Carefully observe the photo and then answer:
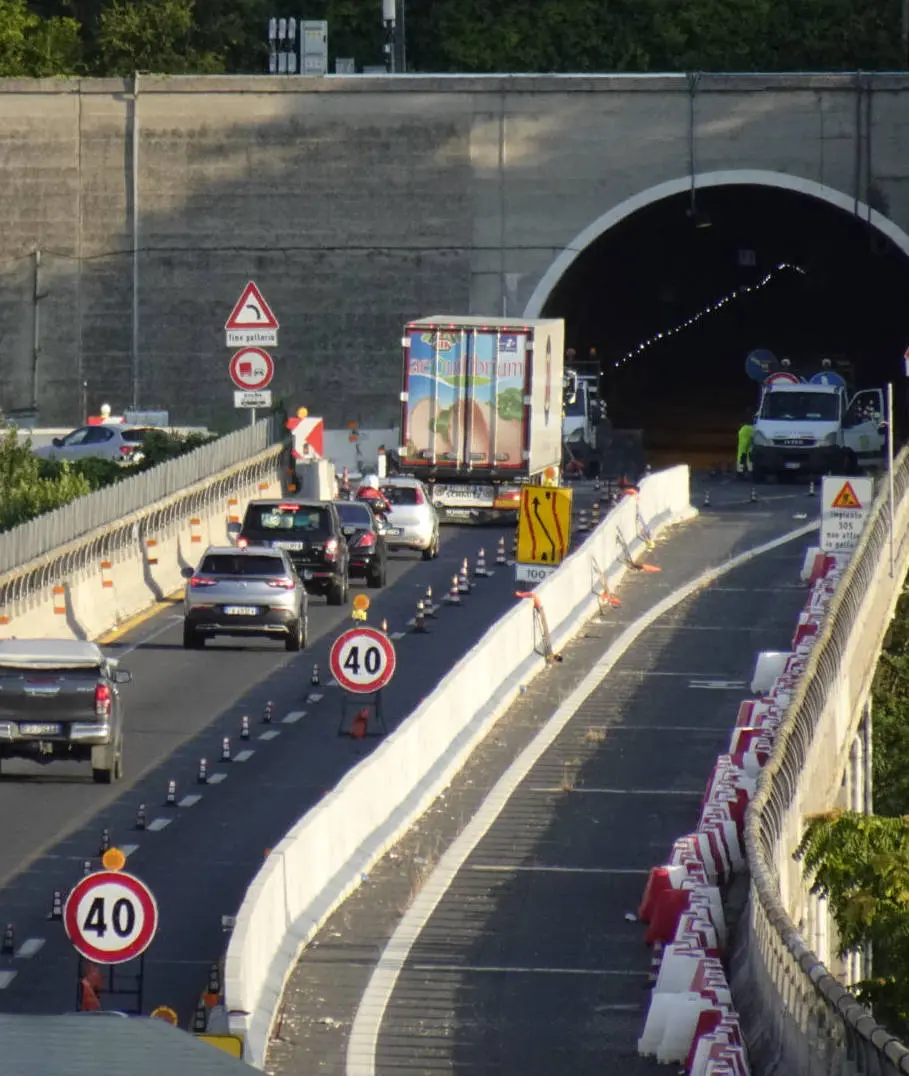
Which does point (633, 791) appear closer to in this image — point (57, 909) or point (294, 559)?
point (57, 909)

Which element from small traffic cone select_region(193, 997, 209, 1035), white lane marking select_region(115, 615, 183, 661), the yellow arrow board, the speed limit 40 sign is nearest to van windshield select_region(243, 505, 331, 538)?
white lane marking select_region(115, 615, 183, 661)

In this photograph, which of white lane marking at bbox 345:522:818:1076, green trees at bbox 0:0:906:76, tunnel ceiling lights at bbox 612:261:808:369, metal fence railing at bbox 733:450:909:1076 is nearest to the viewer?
metal fence railing at bbox 733:450:909:1076

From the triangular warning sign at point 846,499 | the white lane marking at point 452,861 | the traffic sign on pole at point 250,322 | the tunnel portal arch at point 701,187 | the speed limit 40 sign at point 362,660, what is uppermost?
the tunnel portal arch at point 701,187

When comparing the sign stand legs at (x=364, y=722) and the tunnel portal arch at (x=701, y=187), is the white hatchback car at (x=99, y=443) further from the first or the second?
the sign stand legs at (x=364, y=722)

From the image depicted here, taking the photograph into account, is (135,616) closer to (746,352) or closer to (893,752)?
(893,752)

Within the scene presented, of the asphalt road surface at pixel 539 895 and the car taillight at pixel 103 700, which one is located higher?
the car taillight at pixel 103 700

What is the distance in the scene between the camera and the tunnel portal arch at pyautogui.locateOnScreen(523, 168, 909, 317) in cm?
6378

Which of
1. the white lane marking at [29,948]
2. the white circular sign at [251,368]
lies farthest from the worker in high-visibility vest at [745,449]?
the white lane marking at [29,948]

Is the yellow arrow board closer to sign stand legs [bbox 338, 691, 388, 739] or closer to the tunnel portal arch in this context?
sign stand legs [bbox 338, 691, 388, 739]

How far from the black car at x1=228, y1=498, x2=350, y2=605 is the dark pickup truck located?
42.7 ft

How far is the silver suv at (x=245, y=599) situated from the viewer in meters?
38.6

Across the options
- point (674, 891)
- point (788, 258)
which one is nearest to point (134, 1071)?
point (674, 891)

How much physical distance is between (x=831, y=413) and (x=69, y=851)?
3943cm

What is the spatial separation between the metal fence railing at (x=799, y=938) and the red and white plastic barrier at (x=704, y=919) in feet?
0.69
